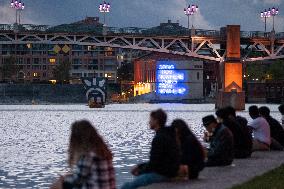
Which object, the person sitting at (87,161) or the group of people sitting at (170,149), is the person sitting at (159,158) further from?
the person sitting at (87,161)

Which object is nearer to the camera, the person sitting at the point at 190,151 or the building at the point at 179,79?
the person sitting at the point at 190,151

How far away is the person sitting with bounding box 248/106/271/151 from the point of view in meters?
26.0

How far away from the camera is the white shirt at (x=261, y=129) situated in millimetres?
25938

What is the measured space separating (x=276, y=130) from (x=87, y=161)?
16189 mm

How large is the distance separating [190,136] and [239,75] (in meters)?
93.8

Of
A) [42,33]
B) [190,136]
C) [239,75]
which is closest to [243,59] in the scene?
[239,75]

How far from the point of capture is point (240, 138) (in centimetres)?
2370

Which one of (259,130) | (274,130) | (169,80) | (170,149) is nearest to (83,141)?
(170,149)

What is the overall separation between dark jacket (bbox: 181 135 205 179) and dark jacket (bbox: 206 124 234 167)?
2.10 meters

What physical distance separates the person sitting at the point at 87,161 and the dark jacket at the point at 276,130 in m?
15.1

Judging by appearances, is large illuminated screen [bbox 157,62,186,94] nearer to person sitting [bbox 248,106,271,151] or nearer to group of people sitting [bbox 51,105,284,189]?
group of people sitting [bbox 51,105,284,189]

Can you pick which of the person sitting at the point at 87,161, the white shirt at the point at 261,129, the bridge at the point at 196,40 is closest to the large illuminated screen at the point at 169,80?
the bridge at the point at 196,40

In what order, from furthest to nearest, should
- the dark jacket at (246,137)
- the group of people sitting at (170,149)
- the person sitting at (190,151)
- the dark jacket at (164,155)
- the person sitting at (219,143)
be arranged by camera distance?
the dark jacket at (246,137) → the person sitting at (219,143) → the person sitting at (190,151) → the dark jacket at (164,155) → the group of people sitting at (170,149)

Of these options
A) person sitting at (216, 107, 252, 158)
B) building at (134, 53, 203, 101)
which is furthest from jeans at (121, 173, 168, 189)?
building at (134, 53, 203, 101)
